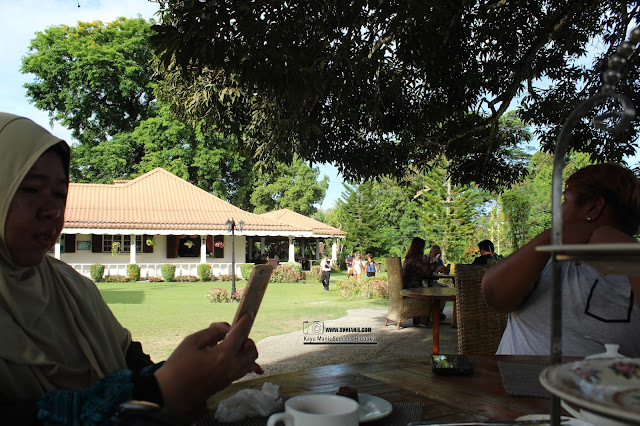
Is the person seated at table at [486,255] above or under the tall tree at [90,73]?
under

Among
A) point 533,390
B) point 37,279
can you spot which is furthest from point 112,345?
point 533,390

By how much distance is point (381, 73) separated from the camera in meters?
6.34

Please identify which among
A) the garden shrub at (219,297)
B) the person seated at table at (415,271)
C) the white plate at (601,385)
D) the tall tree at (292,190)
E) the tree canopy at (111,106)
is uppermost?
the tree canopy at (111,106)

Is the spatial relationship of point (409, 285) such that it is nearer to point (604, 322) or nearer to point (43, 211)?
point (604, 322)

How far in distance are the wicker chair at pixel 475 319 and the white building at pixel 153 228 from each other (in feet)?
60.2

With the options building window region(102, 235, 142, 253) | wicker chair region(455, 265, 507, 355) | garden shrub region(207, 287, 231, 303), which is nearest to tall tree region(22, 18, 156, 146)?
building window region(102, 235, 142, 253)

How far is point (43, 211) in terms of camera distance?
1195mm

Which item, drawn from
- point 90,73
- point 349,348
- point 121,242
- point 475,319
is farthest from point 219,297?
point 90,73

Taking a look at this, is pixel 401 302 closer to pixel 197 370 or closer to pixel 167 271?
pixel 197 370

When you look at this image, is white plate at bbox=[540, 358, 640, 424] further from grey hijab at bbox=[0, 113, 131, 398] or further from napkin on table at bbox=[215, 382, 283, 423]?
grey hijab at bbox=[0, 113, 131, 398]

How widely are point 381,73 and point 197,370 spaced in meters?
5.94

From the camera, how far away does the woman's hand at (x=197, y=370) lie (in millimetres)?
948

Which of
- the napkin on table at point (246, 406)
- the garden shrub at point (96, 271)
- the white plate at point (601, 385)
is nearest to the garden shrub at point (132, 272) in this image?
the garden shrub at point (96, 271)

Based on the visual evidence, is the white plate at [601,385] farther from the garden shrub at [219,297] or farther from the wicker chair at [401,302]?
the garden shrub at [219,297]
